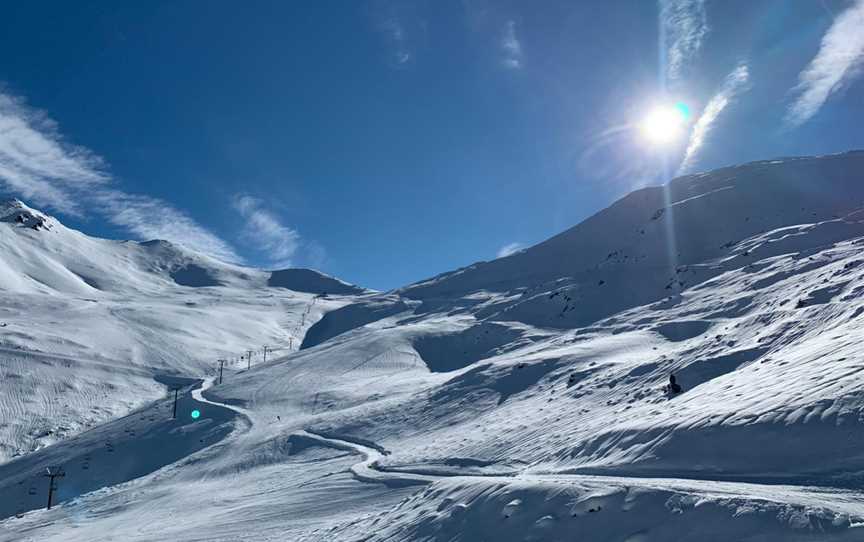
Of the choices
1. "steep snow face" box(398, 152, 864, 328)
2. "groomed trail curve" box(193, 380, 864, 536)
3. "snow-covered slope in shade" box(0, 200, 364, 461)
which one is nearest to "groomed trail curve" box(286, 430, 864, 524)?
"groomed trail curve" box(193, 380, 864, 536)

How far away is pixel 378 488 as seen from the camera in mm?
21984

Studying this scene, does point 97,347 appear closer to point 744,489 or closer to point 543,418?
point 543,418

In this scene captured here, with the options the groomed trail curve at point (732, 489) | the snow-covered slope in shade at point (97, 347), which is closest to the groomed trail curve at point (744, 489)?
the groomed trail curve at point (732, 489)

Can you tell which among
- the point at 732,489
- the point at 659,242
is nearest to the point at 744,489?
the point at 732,489

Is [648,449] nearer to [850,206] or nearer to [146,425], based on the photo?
[146,425]

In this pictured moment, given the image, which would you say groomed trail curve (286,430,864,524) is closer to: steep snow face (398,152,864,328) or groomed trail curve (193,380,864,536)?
groomed trail curve (193,380,864,536)

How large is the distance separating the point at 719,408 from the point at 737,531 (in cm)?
612

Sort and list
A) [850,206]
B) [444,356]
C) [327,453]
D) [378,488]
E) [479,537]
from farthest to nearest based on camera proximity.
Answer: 1. [850,206]
2. [444,356]
3. [327,453]
4. [378,488]
5. [479,537]

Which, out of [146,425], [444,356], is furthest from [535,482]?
[444,356]

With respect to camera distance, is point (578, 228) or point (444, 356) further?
point (578, 228)

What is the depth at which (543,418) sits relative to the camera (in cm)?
2609

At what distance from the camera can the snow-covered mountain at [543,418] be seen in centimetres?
1170

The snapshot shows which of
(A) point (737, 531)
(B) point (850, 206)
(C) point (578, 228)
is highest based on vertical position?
(C) point (578, 228)

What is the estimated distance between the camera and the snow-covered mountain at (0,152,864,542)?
11703mm
